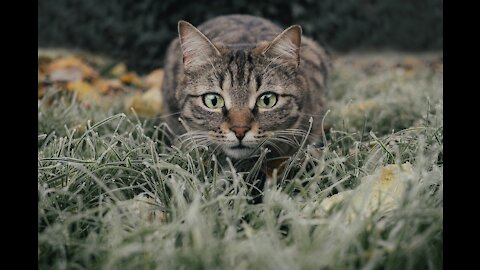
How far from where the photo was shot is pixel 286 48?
88.2 inches

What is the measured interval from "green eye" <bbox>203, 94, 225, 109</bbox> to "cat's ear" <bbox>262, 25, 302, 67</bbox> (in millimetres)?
274

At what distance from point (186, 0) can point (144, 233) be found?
3532mm

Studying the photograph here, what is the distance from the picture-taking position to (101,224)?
1558 millimetres

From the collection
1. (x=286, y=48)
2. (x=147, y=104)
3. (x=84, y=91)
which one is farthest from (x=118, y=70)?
(x=286, y=48)

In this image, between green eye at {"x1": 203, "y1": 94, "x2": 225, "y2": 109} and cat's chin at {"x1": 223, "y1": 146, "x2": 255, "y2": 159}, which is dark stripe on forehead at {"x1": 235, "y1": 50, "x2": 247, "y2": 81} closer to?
green eye at {"x1": 203, "y1": 94, "x2": 225, "y2": 109}

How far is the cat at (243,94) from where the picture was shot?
213 centimetres

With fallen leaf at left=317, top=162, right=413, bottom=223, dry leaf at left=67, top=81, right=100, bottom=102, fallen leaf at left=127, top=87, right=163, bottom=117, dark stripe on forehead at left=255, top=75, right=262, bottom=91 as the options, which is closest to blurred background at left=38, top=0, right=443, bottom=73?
dry leaf at left=67, top=81, right=100, bottom=102

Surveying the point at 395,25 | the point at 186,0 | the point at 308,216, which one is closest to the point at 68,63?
the point at 186,0

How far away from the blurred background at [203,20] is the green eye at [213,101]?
2180mm

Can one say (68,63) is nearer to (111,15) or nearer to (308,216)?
(111,15)

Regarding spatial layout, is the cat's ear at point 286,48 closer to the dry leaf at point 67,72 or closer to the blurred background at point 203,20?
the blurred background at point 203,20

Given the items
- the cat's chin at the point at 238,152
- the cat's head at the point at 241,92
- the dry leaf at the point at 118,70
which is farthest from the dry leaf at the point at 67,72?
the cat's chin at the point at 238,152

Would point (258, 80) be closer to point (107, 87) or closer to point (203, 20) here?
point (107, 87)

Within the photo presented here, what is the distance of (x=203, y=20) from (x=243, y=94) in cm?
257
